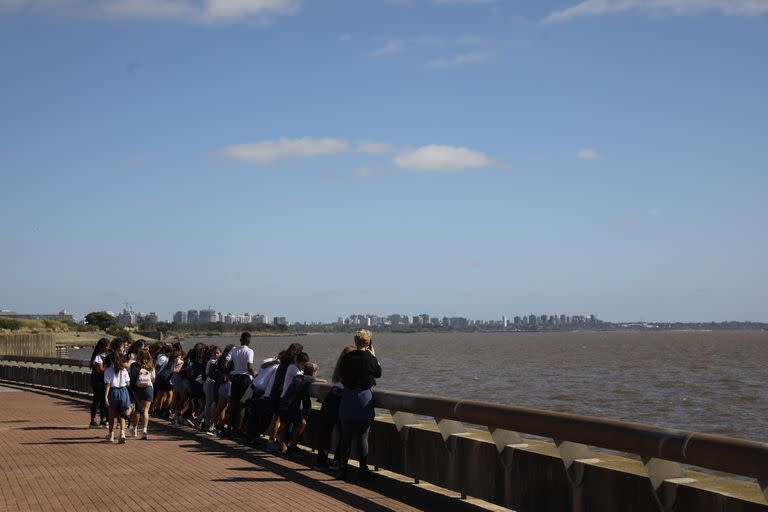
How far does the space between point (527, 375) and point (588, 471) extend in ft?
190

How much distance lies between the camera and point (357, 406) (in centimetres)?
1145

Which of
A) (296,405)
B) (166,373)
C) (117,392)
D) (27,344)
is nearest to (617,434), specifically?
(296,405)

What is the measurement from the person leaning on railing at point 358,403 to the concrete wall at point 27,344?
45711 millimetres

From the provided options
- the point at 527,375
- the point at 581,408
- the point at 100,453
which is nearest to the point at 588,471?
the point at 100,453

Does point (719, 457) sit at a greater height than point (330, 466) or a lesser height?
greater

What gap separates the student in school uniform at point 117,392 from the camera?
15625 millimetres

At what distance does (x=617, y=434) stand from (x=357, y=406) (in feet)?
14.2

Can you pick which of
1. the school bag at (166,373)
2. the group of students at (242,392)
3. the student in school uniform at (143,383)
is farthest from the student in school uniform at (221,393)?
the school bag at (166,373)

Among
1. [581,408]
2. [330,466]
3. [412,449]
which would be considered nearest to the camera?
[412,449]

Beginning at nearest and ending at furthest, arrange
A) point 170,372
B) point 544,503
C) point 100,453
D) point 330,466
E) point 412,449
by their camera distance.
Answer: point 544,503 → point 412,449 → point 330,466 → point 100,453 → point 170,372

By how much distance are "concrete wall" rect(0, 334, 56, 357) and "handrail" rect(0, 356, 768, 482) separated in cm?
4757

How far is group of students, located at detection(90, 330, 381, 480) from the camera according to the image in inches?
452

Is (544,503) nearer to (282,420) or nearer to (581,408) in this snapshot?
(282,420)

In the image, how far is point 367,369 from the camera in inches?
450
